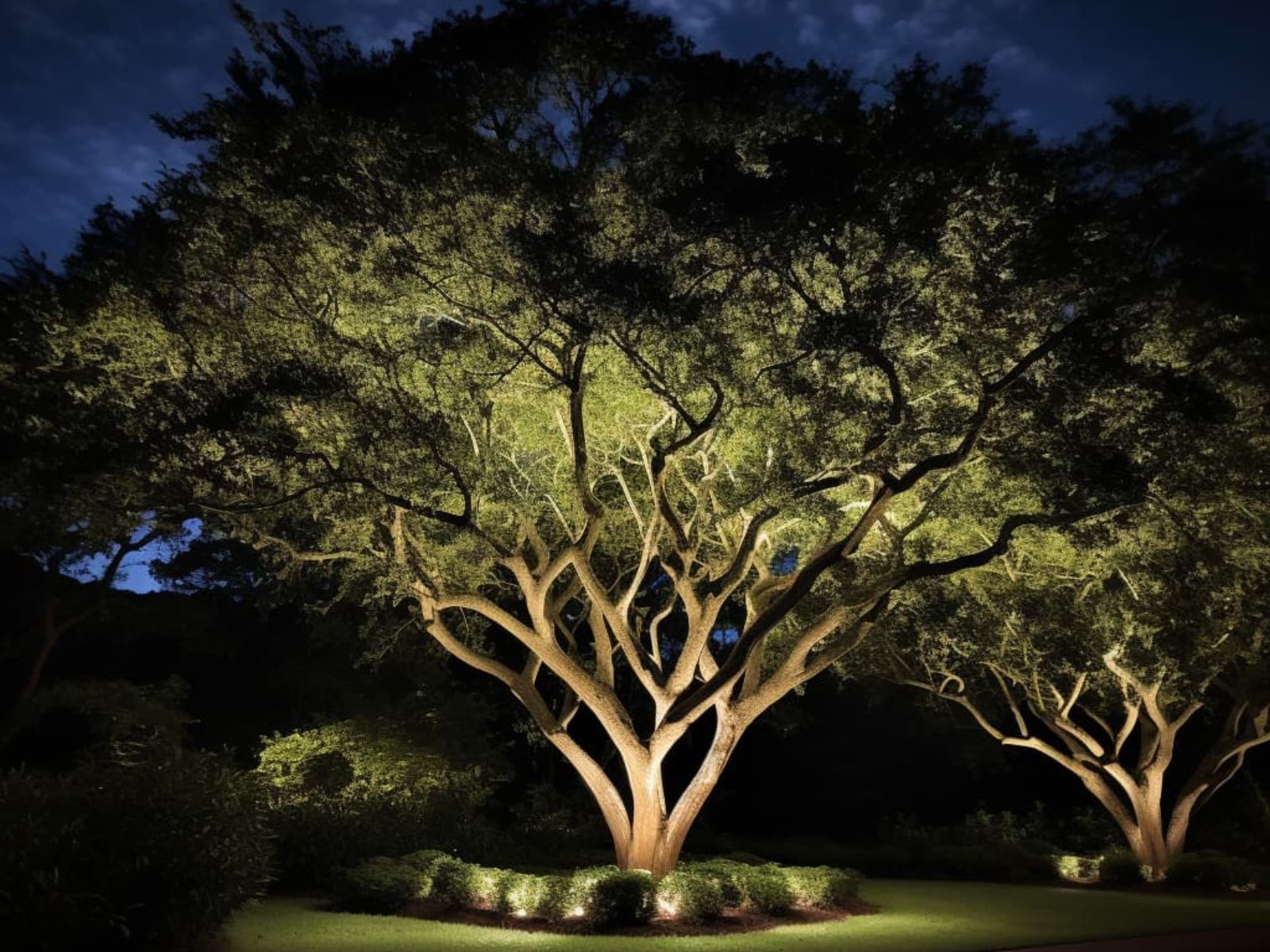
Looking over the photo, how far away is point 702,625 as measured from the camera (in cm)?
1480

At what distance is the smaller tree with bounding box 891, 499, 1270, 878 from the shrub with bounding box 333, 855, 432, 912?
31.2 ft

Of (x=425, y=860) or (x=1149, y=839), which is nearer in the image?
(x=425, y=860)

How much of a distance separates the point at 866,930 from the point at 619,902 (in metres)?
3.08

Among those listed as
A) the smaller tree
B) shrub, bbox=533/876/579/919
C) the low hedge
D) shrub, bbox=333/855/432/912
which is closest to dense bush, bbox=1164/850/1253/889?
the smaller tree

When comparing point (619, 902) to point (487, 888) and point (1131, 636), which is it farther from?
point (1131, 636)

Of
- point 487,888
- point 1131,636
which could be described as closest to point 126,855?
point 487,888

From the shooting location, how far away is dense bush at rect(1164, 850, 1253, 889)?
60.7 ft

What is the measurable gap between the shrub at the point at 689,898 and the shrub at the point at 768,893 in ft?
Answer: 2.50

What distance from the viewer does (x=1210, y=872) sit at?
61.6ft

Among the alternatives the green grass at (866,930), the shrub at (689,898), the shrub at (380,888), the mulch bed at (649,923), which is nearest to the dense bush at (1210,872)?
the green grass at (866,930)

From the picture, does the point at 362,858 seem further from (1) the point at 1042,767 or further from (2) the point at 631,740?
(1) the point at 1042,767

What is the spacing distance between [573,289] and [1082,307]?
5937 millimetres

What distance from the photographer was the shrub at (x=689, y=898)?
12.5 meters

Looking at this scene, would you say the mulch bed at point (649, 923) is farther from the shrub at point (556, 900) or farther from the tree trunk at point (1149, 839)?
the tree trunk at point (1149, 839)
